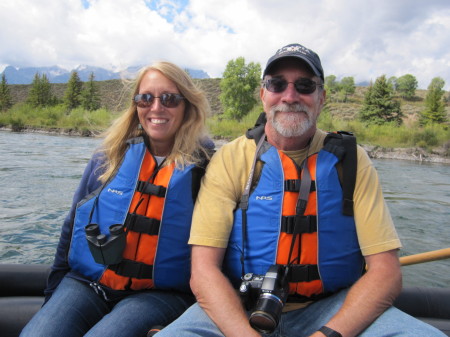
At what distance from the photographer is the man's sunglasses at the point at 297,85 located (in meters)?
1.80

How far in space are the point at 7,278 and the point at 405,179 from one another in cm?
1293

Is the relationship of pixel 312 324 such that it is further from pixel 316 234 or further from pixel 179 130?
pixel 179 130

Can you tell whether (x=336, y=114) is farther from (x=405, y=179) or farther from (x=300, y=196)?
(x=300, y=196)

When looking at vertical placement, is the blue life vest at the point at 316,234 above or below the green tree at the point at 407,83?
below

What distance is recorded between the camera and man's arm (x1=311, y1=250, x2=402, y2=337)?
4.72 feet

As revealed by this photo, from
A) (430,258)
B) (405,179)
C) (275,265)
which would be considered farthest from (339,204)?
(405,179)

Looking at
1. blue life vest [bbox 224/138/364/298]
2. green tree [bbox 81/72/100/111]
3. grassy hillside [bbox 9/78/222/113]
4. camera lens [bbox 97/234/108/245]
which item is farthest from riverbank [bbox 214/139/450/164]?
green tree [bbox 81/72/100/111]

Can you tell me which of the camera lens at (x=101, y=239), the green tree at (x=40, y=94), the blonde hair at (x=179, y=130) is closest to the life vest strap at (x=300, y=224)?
the blonde hair at (x=179, y=130)

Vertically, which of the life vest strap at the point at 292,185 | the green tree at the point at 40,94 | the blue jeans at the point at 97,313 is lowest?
the blue jeans at the point at 97,313

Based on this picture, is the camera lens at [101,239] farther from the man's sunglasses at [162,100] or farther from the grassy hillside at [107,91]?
the grassy hillside at [107,91]

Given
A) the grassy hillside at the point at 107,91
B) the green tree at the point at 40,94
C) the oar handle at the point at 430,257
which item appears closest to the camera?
the oar handle at the point at 430,257

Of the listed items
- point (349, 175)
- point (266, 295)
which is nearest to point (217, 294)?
point (266, 295)

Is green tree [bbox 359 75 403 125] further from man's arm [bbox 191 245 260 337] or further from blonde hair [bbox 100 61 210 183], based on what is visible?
man's arm [bbox 191 245 260 337]

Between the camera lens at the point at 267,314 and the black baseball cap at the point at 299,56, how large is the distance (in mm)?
1056
